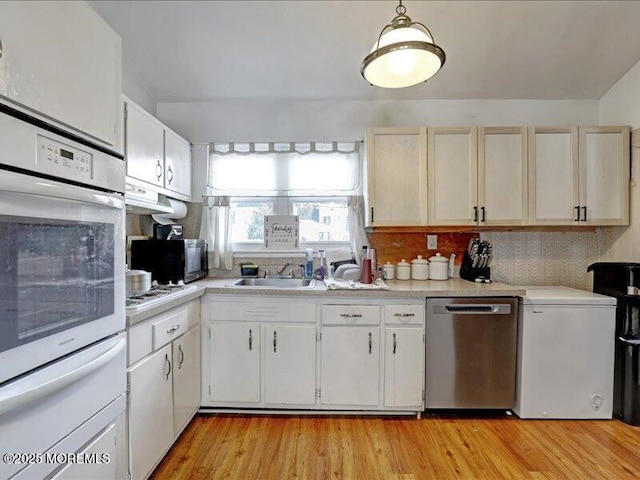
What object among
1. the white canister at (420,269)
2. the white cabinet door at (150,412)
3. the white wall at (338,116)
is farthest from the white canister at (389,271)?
the white cabinet door at (150,412)

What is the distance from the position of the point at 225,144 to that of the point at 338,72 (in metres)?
1.14

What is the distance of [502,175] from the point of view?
257cm

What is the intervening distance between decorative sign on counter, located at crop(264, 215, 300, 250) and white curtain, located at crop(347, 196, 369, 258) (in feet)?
1.51

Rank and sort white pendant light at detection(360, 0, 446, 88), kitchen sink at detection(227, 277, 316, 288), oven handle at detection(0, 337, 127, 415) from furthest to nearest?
kitchen sink at detection(227, 277, 316, 288) → white pendant light at detection(360, 0, 446, 88) → oven handle at detection(0, 337, 127, 415)

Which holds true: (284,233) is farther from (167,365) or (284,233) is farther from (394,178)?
(167,365)

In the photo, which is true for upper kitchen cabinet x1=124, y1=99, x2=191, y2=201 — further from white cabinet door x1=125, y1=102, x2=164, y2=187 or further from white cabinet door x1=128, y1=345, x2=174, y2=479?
white cabinet door x1=128, y1=345, x2=174, y2=479

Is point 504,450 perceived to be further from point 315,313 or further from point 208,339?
point 208,339

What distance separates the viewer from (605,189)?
2.55 metres

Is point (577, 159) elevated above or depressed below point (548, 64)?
below

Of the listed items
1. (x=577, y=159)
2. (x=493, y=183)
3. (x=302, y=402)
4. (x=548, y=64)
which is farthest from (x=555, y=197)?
(x=302, y=402)

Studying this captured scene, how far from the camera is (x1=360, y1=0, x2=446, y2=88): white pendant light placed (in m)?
→ 1.31

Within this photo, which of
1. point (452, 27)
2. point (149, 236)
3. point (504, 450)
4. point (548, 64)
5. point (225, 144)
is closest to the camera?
point (504, 450)

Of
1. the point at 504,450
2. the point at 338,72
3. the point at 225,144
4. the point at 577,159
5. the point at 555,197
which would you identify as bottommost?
the point at 504,450

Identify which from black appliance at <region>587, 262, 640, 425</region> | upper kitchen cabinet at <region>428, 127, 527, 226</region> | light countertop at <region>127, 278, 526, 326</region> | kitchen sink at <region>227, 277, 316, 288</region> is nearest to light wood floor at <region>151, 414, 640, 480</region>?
black appliance at <region>587, 262, 640, 425</region>
